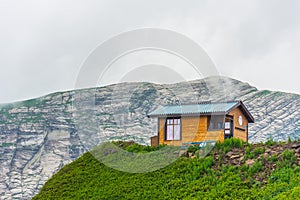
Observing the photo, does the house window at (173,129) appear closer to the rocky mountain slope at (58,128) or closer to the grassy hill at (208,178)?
the grassy hill at (208,178)

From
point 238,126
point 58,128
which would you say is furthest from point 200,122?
point 58,128

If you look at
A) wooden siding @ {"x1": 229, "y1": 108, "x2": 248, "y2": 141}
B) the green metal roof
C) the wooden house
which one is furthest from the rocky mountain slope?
the wooden house

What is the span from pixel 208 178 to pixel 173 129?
6.37 m

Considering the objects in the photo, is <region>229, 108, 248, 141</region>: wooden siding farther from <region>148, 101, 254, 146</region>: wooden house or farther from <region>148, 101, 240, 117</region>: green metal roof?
<region>148, 101, 240, 117</region>: green metal roof

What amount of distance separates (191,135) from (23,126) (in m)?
131

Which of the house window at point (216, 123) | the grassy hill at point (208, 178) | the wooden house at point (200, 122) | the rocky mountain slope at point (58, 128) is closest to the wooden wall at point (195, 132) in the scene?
the wooden house at point (200, 122)

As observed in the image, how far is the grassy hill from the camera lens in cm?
2033

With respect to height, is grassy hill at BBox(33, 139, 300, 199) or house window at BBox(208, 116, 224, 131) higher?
house window at BBox(208, 116, 224, 131)

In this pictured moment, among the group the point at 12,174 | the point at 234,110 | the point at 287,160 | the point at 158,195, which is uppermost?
the point at 234,110

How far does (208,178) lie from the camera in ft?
72.8

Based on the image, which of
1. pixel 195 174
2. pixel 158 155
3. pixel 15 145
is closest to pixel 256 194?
pixel 195 174

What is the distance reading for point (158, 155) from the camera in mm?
25766

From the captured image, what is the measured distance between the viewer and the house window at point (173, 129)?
92.1ft

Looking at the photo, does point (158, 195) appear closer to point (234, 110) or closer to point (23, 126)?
point (234, 110)
